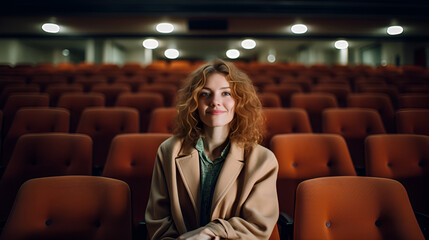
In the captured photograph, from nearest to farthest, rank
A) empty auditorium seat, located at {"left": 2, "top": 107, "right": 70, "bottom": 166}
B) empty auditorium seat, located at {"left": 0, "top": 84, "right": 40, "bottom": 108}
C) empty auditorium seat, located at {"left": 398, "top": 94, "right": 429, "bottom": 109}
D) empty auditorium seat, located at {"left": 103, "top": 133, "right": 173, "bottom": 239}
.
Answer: empty auditorium seat, located at {"left": 103, "top": 133, "right": 173, "bottom": 239}
empty auditorium seat, located at {"left": 2, "top": 107, "right": 70, "bottom": 166}
empty auditorium seat, located at {"left": 398, "top": 94, "right": 429, "bottom": 109}
empty auditorium seat, located at {"left": 0, "top": 84, "right": 40, "bottom": 108}

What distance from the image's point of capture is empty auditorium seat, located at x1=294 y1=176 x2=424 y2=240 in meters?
0.85

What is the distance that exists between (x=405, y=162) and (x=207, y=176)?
1036 mm

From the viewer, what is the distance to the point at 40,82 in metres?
3.59

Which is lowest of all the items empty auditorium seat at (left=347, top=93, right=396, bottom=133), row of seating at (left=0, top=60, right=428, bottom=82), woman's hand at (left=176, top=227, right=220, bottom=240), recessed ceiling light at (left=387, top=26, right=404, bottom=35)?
woman's hand at (left=176, top=227, right=220, bottom=240)

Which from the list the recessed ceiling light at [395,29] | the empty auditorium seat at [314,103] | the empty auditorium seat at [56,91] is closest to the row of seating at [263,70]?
the recessed ceiling light at [395,29]

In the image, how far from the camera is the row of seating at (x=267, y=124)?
1740mm

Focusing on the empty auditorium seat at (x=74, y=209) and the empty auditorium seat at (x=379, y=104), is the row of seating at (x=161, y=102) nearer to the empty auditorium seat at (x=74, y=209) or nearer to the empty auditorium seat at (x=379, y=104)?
the empty auditorium seat at (x=379, y=104)

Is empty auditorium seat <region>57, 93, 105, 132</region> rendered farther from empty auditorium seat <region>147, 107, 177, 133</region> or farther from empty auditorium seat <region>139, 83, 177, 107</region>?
empty auditorium seat <region>147, 107, 177, 133</region>

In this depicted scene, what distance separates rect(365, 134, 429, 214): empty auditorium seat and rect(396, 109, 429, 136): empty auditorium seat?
0.54 m

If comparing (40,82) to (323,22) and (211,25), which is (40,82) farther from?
(323,22)

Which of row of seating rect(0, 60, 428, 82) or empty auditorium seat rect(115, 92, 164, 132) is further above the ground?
row of seating rect(0, 60, 428, 82)

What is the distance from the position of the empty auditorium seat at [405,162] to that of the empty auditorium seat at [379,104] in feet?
3.10

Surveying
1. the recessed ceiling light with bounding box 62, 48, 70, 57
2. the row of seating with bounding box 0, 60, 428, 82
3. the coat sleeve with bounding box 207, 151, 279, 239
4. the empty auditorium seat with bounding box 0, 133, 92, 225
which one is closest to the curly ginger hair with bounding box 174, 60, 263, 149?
the coat sleeve with bounding box 207, 151, 279, 239

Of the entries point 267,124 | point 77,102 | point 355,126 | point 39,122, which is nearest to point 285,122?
point 267,124
